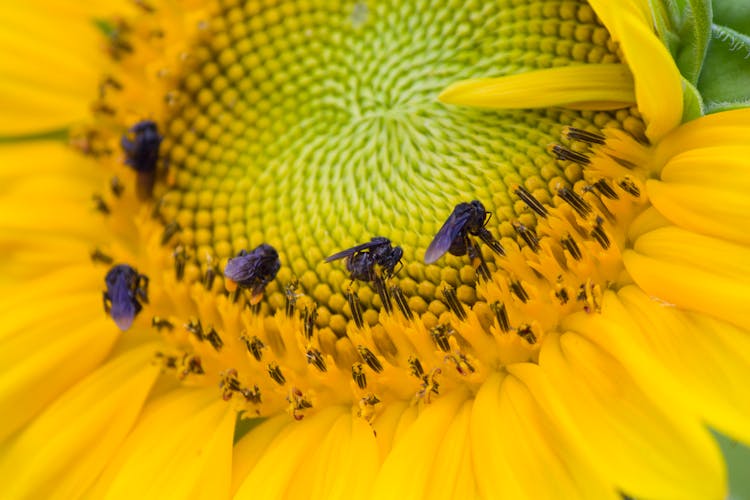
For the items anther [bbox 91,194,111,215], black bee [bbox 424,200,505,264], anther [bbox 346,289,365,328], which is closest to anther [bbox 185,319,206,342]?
anther [bbox 346,289,365,328]

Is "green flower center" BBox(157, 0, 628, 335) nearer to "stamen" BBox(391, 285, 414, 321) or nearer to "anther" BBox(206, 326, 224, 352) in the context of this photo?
"stamen" BBox(391, 285, 414, 321)

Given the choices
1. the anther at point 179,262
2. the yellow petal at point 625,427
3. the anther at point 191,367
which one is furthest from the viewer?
the anther at point 179,262

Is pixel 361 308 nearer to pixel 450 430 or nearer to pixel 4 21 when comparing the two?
pixel 450 430

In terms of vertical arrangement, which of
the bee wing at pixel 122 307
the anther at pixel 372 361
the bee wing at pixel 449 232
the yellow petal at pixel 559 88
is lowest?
the anther at pixel 372 361

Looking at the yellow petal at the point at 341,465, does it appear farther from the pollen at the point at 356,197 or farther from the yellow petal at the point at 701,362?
the yellow petal at the point at 701,362

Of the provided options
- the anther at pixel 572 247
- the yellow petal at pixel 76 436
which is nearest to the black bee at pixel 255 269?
the yellow petal at pixel 76 436

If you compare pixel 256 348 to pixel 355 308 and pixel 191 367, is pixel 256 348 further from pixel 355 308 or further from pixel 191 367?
pixel 355 308

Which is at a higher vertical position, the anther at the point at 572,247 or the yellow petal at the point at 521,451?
the anther at the point at 572,247

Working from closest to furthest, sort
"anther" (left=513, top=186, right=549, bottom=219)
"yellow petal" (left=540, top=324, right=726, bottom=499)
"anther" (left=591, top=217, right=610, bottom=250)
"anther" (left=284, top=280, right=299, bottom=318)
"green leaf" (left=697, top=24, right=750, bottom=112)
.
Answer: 1. "yellow petal" (left=540, top=324, right=726, bottom=499)
2. "green leaf" (left=697, top=24, right=750, bottom=112)
3. "anther" (left=591, top=217, right=610, bottom=250)
4. "anther" (left=513, top=186, right=549, bottom=219)
5. "anther" (left=284, top=280, right=299, bottom=318)
